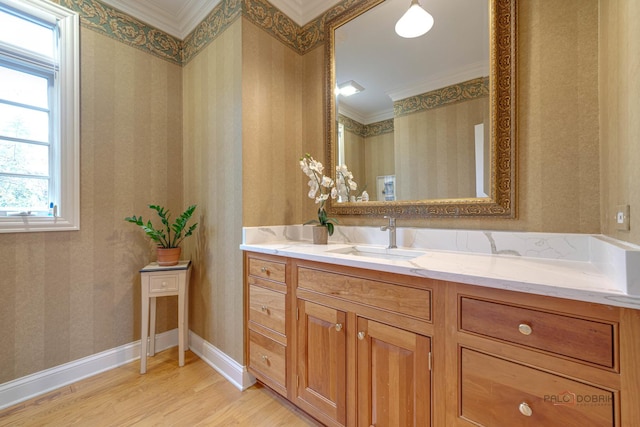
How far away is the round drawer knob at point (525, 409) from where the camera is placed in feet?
2.38

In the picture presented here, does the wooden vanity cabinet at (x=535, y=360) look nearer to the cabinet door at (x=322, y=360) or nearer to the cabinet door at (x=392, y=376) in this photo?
the cabinet door at (x=392, y=376)

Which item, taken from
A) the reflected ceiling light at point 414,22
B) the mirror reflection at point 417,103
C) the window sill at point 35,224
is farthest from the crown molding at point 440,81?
the window sill at point 35,224

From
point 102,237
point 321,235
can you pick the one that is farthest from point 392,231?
point 102,237

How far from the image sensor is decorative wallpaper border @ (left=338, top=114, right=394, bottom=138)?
1620 mm

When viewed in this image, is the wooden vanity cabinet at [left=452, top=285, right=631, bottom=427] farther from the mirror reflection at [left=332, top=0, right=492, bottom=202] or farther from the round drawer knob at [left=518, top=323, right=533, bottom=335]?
the mirror reflection at [left=332, top=0, right=492, bottom=202]

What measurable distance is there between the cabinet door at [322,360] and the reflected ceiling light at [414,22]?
1.65m

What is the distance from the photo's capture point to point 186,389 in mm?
1633

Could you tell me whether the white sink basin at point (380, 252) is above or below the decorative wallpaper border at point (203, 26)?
below

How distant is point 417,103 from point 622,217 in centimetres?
105

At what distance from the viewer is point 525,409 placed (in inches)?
28.8

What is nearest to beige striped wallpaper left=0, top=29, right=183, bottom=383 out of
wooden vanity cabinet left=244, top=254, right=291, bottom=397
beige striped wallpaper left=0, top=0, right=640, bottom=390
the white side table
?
beige striped wallpaper left=0, top=0, right=640, bottom=390

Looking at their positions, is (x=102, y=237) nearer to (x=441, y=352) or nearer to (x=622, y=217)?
(x=441, y=352)

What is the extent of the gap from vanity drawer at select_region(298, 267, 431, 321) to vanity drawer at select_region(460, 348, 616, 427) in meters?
0.20

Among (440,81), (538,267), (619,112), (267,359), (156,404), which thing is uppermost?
(440,81)
